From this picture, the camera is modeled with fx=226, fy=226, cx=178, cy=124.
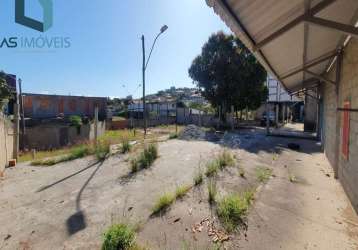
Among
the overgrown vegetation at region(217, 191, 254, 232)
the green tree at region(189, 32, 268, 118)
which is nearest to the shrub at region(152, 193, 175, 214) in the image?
the overgrown vegetation at region(217, 191, 254, 232)

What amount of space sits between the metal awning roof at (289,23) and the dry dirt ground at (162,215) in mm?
2626

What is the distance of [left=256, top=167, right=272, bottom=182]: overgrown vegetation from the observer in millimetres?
5398

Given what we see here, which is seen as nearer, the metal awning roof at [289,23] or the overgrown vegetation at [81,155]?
the metal awning roof at [289,23]

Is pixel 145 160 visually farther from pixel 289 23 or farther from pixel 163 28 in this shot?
pixel 163 28

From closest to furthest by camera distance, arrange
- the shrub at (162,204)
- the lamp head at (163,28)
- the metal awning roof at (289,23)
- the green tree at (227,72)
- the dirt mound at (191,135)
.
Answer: the metal awning roof at (289,23)
the shrub at (162,204)
the lamp head at (163,28)
the dirt mound at (191,135)
the green tree at (227,72)

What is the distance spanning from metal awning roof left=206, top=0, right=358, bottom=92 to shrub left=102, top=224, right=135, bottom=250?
280 cm

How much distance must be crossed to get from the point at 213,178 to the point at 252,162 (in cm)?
248

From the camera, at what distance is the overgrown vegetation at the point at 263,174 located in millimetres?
5398

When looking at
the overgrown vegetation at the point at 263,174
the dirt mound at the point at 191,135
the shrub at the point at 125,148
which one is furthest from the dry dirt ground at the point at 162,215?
the dirt mound at the point at 191,135

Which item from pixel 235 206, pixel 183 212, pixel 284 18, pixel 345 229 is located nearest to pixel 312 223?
pixel 345 229

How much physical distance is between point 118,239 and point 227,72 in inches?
755

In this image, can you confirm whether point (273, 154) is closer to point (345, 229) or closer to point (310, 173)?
point (310, 173)

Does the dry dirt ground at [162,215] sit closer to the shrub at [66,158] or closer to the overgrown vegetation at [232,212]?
the overgrown vegetation at [232,212]

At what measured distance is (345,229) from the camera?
10.5ft
